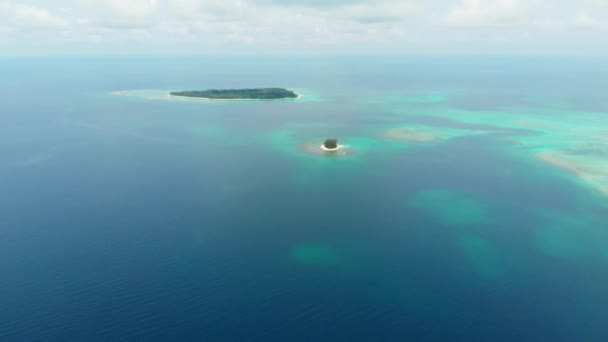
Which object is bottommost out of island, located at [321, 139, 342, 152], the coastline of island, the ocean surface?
the ocean surface

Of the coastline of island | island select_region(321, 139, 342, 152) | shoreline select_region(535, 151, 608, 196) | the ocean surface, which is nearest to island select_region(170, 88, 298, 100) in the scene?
the coastline of island

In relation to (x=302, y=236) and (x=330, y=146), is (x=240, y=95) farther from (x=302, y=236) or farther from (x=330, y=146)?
(x=302, y=236)

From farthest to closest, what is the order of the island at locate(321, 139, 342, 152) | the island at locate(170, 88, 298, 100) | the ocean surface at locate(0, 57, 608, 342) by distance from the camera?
1. the island at locate(170, 88, 298, 100)
2. the island at locate(321, 139, 342, 152)
3. the ocean surface at locate(0, 57, 608, 342)

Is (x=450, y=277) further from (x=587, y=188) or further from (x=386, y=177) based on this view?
(x=587, y=188)

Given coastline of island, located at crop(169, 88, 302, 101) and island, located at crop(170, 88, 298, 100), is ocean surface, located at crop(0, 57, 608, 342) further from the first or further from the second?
island, located at crop(170, 88, 298, 100)

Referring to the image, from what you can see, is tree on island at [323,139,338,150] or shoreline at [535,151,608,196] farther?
tree on island at [323,139,338,150]

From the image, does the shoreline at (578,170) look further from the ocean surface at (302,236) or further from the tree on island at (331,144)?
the tree on island at (331,144)

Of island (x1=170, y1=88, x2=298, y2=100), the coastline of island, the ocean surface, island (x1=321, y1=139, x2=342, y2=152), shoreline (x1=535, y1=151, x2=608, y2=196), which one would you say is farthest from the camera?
island (x1=170, y1=88, x2=298, y2=100)

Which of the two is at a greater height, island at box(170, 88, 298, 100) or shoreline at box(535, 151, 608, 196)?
island at box(170, 88, 298, 100)
